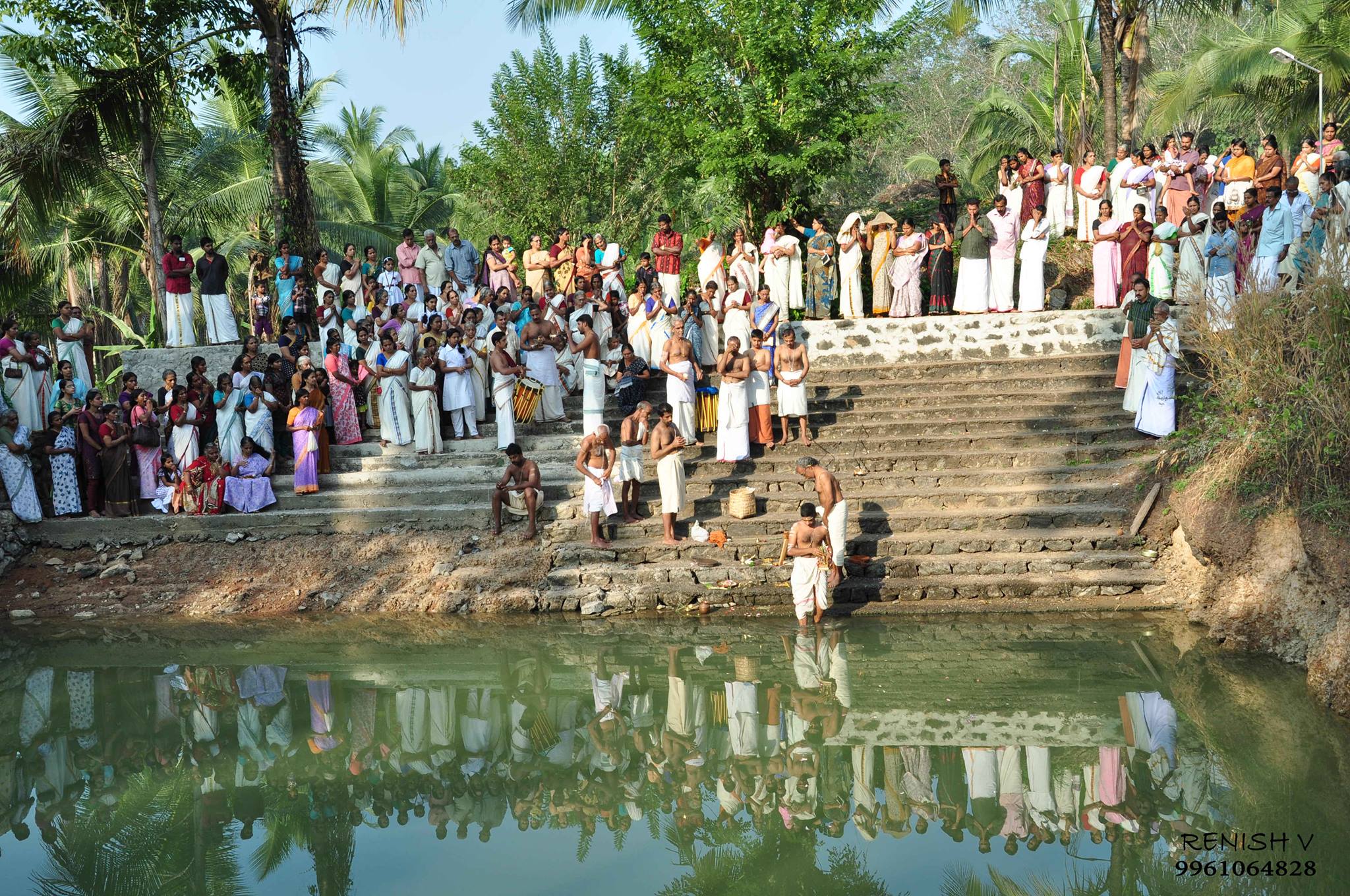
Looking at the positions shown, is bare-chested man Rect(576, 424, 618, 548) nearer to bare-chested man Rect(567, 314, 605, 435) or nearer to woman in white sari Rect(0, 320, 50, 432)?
bare-chested man Rect(567, 314, 605, 435)

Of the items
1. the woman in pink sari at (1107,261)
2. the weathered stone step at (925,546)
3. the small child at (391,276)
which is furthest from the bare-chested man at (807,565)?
the small child at (391,276)

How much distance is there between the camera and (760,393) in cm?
1247

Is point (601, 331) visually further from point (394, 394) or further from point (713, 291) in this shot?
point (394, 394)

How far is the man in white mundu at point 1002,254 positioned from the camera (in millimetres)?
14766

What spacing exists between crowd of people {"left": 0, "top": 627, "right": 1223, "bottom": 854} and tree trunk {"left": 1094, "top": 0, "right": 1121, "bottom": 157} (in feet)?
39.9

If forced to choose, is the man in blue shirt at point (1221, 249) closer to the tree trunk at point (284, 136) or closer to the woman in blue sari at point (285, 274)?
the woman in blue sari at point (285, 274)

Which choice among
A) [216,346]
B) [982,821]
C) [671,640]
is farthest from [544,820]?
[216,346]

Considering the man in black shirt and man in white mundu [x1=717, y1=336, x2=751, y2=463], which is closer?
man in white mundu [x1=717, y1=336, x2=751, y2=463]

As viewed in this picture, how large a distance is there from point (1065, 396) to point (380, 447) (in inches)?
316

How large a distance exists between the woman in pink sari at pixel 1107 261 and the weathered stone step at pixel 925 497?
4.02m

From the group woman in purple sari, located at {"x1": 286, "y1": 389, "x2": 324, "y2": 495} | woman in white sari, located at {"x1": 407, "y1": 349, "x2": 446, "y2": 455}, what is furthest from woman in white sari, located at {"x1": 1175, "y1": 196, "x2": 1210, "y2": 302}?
woman in purple sari, located at {"x1": 286, "y1": 389, "x2": 324, "y2": 495}

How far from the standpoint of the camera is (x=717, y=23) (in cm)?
1666

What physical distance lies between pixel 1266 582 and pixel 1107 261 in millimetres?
6369

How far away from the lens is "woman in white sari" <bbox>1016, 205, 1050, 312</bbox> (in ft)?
47.8
